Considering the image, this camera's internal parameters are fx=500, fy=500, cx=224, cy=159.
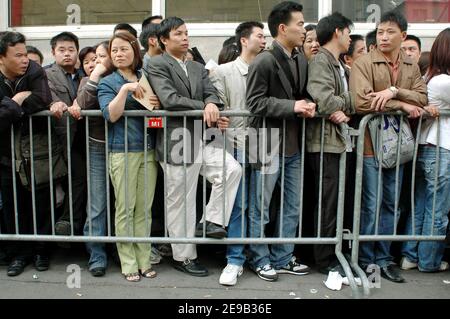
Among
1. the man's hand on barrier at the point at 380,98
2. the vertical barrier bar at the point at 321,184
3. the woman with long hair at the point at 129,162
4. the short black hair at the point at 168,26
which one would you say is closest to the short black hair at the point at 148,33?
the short black hair at the point at 168,26

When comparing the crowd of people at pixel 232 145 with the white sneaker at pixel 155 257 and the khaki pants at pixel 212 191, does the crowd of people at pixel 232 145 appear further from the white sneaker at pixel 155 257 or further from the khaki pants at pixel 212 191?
the white sneaker at pixel 155 257

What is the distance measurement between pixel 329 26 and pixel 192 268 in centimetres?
222

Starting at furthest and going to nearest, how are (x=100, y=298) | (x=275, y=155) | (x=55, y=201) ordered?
1. (x=55, y=201)
2. (x=275, y=155)
3. (x=100, y=298)

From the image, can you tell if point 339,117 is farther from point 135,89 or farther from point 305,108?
point 135,89

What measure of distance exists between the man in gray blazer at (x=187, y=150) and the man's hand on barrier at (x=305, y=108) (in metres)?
0.54

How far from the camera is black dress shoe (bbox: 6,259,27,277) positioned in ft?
12.9

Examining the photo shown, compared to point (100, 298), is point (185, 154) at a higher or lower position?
higher

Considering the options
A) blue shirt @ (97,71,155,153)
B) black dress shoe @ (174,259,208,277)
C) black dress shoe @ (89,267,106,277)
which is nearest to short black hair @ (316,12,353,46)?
blue shirt @ (97,71,155,153)

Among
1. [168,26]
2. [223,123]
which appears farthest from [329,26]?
[168,26]

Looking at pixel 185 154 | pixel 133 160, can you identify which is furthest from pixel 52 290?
pixel 185 154

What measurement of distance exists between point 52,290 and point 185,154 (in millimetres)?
1426

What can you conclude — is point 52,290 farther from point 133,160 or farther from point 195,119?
point 195,119

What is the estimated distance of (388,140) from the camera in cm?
391

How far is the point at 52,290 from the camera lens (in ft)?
12.3
